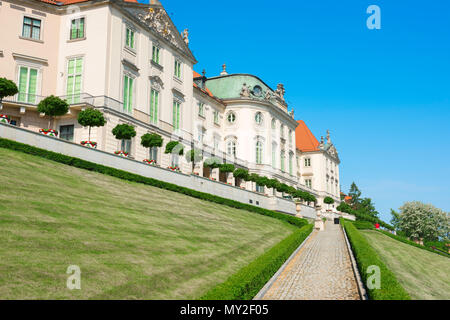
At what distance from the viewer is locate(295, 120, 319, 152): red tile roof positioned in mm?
85812

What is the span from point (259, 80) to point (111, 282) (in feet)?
186

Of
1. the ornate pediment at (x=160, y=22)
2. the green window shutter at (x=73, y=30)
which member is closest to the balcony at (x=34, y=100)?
the green window shutter at (x=73, y=30)

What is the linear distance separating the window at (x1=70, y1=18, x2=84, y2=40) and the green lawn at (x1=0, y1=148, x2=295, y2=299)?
1565cm

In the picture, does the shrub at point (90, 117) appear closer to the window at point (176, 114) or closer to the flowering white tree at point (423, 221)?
the window at point (176, 114)

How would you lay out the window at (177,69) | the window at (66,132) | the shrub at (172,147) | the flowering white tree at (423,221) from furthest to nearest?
the flowering white tree at (423,221) → the window at (177,69) → the shrub at (172,147) → the window at (66,132)

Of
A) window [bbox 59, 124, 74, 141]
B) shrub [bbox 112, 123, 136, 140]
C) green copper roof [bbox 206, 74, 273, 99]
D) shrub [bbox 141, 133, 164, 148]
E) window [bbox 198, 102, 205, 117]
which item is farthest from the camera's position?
green copper roof [bbox 206, 74, 273, 99]

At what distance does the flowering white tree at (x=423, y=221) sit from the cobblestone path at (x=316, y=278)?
213ft

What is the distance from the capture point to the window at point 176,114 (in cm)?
4441

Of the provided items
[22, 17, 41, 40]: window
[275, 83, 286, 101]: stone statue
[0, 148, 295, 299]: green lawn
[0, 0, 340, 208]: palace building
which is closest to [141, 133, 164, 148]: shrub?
[0, 0, 340, 208]: palace building

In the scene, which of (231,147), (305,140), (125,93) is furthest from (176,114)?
(305,140)

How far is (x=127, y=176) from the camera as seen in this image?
97.3 feet

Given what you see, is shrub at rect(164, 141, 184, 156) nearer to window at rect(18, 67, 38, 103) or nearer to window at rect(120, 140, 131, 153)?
window at rect(120, 140, 131, 153)

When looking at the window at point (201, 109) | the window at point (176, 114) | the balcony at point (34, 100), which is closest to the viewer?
the balcony at point (34, 100)

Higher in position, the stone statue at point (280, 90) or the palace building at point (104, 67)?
the stone statue at point (280, 90)
